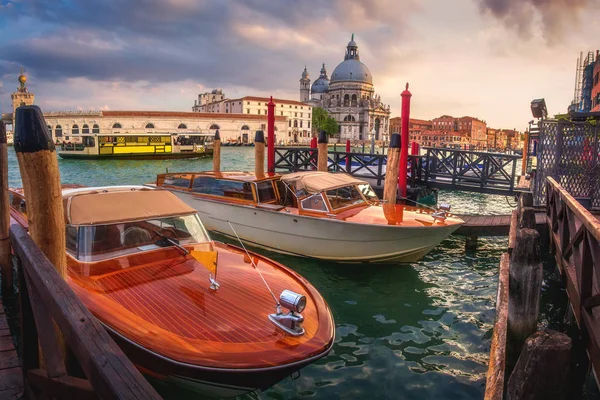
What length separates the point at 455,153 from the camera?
15570 mm

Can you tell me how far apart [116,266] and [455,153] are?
530 inches

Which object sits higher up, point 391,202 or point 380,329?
point 391,202

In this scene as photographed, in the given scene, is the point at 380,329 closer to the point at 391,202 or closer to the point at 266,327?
the point at 266,327

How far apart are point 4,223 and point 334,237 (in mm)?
5679

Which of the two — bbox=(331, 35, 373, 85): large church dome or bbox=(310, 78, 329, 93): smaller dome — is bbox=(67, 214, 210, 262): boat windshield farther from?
bbox=(310, 78, 329, 93): smaller dome

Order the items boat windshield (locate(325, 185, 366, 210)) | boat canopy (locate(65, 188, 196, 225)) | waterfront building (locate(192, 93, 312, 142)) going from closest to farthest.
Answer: boat canopy (locate(65, 188, 196, 225))
boat windshield (locate(325, 185, 366, 210))
waterfront building (locate(192, 93, 312, 142))

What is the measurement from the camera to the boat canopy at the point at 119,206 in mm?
5145

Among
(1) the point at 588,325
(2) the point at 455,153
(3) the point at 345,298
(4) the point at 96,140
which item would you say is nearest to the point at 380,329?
(3) the point at 345,298

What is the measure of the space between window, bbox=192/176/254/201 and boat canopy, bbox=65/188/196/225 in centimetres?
391

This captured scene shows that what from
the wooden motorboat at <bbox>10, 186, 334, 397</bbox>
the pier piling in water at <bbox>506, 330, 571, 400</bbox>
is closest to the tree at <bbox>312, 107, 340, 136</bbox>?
the wooden motorboat at <bbox>10, 186, 334, 397</bbox>

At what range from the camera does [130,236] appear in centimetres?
532

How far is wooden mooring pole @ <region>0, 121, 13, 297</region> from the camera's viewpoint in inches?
258

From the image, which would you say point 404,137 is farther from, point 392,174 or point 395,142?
point 392,174

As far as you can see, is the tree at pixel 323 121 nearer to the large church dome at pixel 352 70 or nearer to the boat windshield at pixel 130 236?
the large church dome at pixel 352 70
